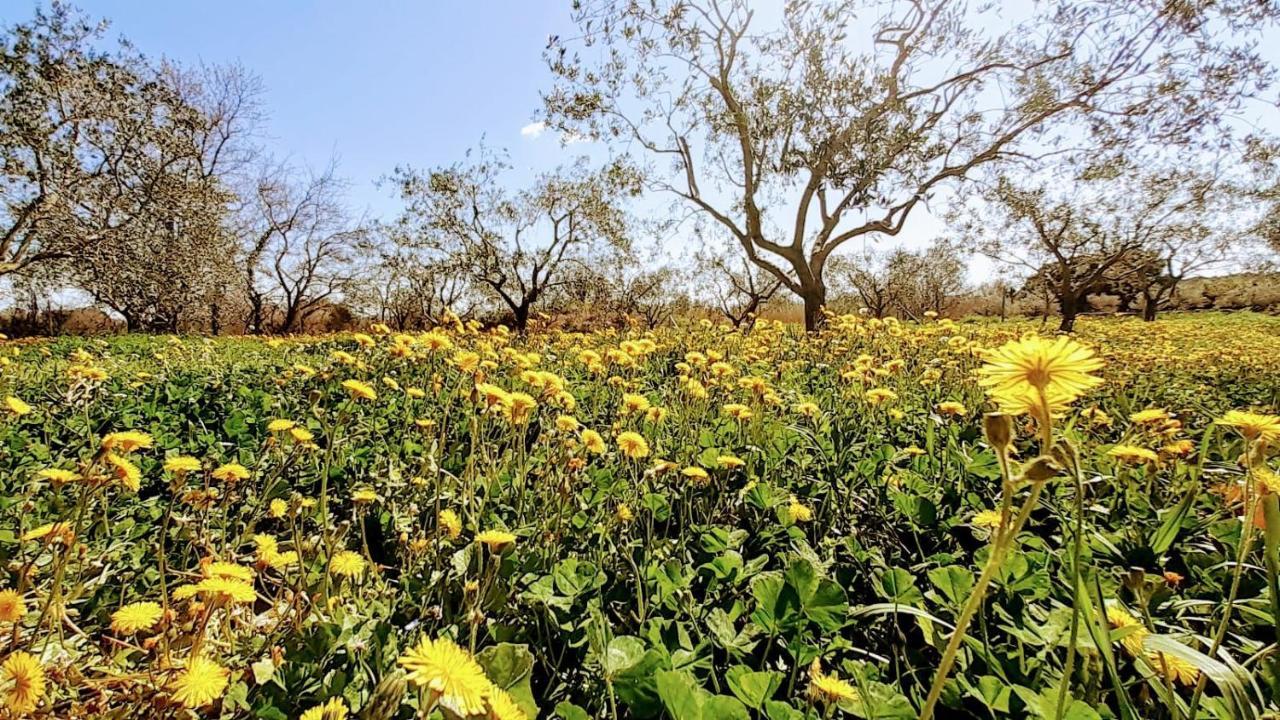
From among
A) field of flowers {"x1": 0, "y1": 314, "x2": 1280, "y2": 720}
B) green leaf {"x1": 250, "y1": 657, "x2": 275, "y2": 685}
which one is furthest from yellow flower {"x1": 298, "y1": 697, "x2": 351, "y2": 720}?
green leaf {"x1": 250, "y1": 657, "x2": 275, "y2": 685}

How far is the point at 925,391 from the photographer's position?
3076mm

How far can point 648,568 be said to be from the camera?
3.65ft

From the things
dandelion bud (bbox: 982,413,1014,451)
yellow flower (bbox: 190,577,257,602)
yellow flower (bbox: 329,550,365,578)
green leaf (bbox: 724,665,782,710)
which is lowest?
green leaf (bbox: 724,665,782,710)

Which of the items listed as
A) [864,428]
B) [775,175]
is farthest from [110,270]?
[864,428]

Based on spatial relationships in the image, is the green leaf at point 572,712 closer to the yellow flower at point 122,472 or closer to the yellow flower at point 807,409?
the yellow flower at point 122,472

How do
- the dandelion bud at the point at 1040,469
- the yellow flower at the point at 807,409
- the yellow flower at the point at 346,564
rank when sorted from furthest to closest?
the yellow flower at the point at 807,409 < the yellow flower at the point at 346,564 < the dandelion bud at the point at 1040,469

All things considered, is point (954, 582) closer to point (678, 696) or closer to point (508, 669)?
point (678, 696)

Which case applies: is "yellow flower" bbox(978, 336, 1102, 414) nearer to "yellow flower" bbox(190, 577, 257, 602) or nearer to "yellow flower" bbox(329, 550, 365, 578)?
"yellow flower" bbox(190, 577, 257, 602)

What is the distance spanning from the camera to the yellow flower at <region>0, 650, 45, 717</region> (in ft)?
2.26

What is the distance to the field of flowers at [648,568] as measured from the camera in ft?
2.11

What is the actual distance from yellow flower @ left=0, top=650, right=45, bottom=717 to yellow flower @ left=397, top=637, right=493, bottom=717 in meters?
0.62

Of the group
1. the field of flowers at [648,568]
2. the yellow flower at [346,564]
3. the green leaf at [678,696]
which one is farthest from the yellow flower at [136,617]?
the green leaf at [678,696]

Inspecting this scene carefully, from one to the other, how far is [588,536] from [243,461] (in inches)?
49.0

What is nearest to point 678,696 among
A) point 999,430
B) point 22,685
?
point 999,430
